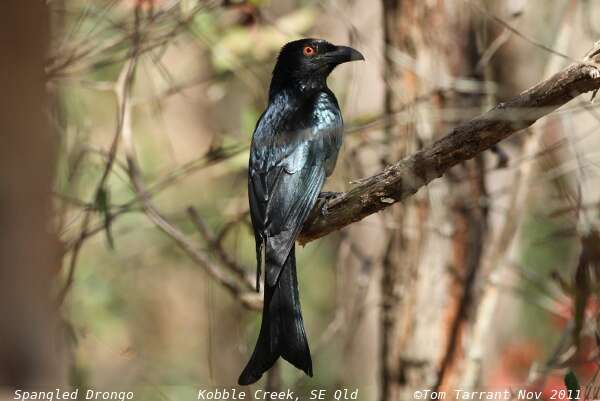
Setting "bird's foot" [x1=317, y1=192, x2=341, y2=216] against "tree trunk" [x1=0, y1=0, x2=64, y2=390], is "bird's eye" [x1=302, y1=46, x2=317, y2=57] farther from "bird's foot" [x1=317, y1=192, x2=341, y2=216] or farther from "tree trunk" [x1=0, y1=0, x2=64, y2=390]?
"tree trunk" [x1=0, y1=0, x2=64, y2=390]

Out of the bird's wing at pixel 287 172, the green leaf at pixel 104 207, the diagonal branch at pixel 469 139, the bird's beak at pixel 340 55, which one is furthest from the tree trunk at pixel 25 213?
the bird's beak at pixel 340 55

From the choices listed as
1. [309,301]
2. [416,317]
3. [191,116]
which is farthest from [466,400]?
[191,116]

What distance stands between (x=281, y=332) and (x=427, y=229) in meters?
1.53

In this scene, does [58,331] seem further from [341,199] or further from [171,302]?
[171,302]

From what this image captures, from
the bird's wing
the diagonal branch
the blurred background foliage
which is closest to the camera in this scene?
the diagonal branch

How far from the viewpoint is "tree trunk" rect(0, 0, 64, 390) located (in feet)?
5.19

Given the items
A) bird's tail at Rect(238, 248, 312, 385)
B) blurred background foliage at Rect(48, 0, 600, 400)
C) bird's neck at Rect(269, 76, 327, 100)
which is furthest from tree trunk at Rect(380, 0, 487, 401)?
bird's tail at Rect(238, 248, 312, 385)

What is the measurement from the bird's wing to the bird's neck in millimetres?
234

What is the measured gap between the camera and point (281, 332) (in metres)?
3.76

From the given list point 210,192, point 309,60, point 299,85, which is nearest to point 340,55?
point 309,60

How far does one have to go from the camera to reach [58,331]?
5.68 feet

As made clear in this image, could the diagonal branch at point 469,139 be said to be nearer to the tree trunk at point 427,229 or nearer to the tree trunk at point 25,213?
the tree trunk at point 427,229

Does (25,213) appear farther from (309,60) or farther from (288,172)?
(309,60)

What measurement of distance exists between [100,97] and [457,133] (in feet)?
21.6
